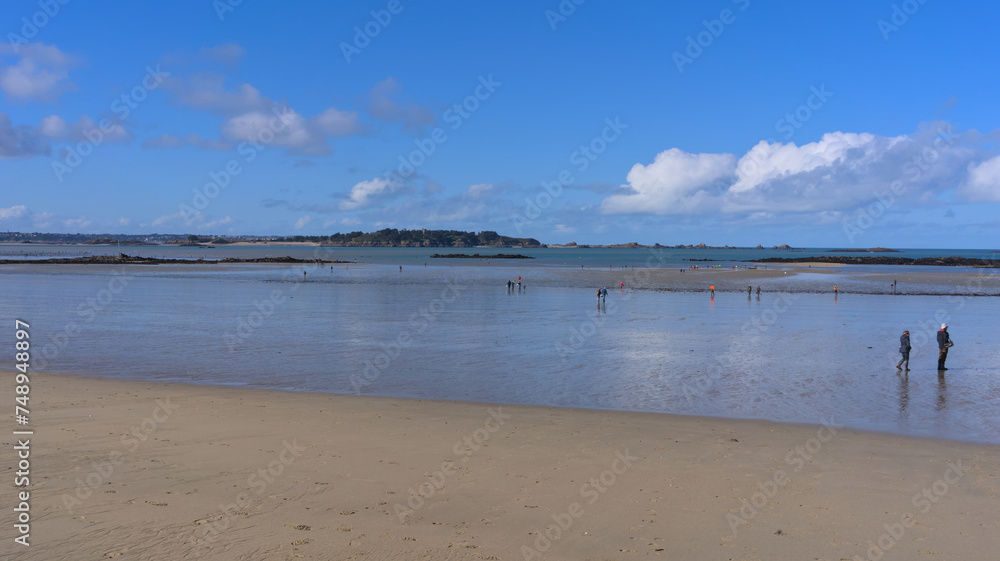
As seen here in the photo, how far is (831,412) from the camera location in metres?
14.5

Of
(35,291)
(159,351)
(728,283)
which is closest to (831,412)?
(159,351)

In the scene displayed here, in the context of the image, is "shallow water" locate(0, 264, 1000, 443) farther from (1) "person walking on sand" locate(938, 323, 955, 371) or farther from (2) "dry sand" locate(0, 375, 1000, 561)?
(2) "dry sand" locate(0, 375, 1000, 561)

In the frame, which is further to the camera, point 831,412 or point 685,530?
point 831,412

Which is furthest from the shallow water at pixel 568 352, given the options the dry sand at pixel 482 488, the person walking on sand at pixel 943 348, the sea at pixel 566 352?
the dry sand at pixel 482 488

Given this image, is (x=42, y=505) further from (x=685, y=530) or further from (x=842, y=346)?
(x=842, y=346)

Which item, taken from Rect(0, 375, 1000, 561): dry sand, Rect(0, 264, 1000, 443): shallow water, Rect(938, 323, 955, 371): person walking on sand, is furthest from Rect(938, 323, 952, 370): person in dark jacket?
Rect(0, 375, 1000, 561): dry sand

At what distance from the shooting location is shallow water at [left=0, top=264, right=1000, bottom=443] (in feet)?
51.3

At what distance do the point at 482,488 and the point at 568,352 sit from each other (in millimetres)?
14147

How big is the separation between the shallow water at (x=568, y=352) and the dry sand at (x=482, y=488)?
278 cm

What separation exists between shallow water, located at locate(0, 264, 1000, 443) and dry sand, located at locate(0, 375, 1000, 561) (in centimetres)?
278

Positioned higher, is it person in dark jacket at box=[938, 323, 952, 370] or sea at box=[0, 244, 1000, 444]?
person in dark jacket at box=[938, 323, 952, 370]

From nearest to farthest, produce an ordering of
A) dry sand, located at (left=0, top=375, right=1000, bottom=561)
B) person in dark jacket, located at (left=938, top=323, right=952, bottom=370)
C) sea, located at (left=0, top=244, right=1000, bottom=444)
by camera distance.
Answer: dry sand, located at (left=0, top=375, right=1000, bottom=561)
sea, located at (left=0, top=244, right=1000, bottom=444)
person in dark jacket, located at (left=938, top=323, right=952, bottom=370)

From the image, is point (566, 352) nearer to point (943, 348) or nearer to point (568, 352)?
point (568, 352)

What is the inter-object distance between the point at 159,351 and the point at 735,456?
1945 cm
